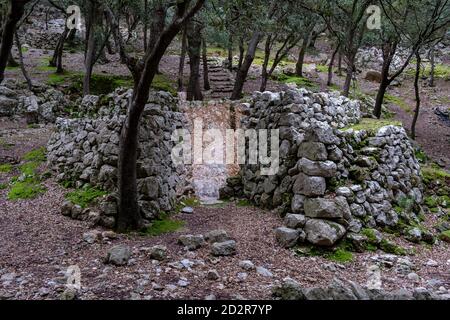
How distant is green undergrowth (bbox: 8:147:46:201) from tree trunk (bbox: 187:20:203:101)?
5.64 meters

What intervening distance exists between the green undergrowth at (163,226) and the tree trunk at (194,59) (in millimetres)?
6915

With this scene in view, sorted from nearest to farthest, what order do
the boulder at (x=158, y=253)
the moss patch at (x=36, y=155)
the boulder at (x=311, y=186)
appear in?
the boulder at (x=158, y=253), the boulder at (x=311, y=186), the moss patch at (x=36, y=155)

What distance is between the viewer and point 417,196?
32.3ft

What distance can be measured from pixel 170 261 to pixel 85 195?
3.13 metres

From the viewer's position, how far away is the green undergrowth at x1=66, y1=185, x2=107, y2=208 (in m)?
8.18

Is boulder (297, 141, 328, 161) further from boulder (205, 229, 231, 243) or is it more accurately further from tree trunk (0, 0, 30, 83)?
tree trunk (0, 0, 30, 83)

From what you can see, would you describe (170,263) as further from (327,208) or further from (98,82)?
(98,82)

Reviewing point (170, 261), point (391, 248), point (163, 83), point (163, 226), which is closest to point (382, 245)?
point (391, 248)

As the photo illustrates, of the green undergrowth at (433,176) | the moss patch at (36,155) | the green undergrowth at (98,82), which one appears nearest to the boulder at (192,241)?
the moss patch at (36,155)
